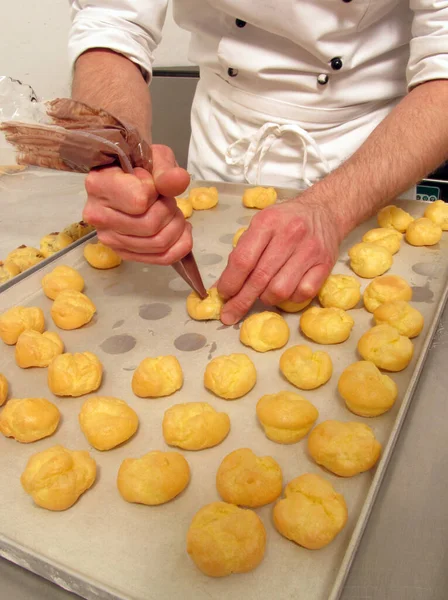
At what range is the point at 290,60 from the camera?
1.58m

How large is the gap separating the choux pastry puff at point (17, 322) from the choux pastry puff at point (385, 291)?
0.80 metres

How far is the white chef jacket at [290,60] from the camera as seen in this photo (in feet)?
4.78

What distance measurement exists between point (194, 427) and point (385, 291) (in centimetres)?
59

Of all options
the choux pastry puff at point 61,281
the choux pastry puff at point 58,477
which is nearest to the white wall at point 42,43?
the choux pastry puff at point 61,281

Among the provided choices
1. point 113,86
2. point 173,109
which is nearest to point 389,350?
point 113,86

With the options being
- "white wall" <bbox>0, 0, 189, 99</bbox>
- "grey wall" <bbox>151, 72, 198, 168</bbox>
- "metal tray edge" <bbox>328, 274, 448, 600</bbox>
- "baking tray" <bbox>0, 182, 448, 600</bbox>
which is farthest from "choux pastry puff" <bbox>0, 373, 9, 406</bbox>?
"white wall" <bbox>0, 0, 189, 99</bbox>

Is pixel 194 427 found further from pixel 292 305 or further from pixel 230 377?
pixel 292 305

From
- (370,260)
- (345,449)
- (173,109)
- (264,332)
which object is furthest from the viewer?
(173,109)

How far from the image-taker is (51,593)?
0.77m

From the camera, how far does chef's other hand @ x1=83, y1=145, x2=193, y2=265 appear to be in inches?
41.8

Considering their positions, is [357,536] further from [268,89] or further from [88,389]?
[268,89]

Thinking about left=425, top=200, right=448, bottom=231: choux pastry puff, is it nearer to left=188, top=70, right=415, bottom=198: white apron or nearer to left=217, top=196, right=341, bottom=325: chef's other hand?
left=188, top=70, right=415, bottom=198: white apron

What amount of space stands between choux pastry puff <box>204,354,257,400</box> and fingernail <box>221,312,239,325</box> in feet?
0.59

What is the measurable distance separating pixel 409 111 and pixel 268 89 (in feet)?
1.51
